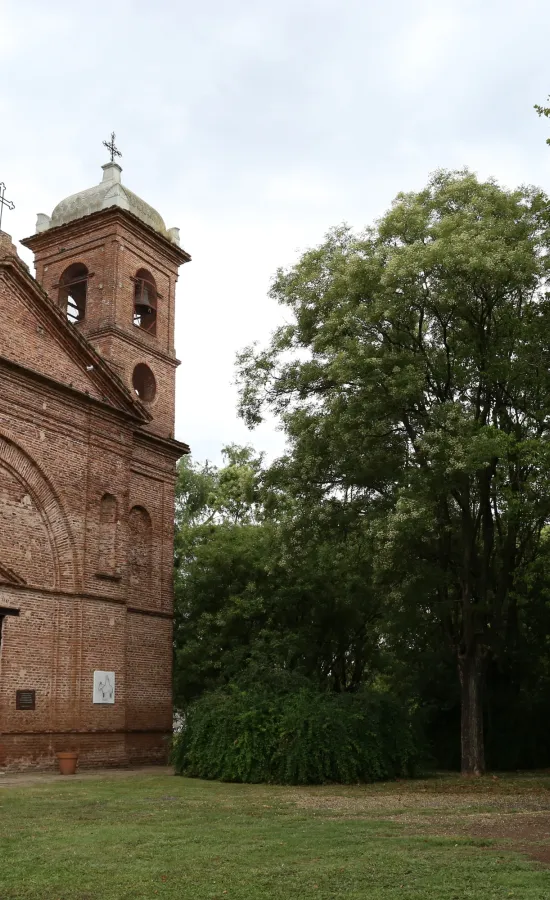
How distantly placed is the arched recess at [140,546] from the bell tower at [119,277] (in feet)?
8.30

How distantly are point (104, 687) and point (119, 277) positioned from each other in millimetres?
11199

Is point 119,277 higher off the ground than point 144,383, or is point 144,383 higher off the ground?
point 119,277

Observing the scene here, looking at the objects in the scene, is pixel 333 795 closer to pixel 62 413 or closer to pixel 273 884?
pixel 273 884

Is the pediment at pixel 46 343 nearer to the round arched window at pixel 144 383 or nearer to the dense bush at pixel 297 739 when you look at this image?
the round arched window at pixel 144 383

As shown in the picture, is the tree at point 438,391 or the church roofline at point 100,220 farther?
the church roofline at point 100,220

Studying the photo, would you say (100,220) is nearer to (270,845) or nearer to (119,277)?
(119,277)

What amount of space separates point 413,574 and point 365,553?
126 centimetres

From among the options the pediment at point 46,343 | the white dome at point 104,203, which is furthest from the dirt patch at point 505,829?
the white dome at point 104,203

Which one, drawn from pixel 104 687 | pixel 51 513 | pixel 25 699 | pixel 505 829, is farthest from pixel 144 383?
pixel 505 829

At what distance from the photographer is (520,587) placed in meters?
21.9

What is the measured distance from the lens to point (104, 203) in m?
25.5

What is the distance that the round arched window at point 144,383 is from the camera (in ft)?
83.3

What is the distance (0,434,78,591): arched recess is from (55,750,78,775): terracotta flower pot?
3.63 m

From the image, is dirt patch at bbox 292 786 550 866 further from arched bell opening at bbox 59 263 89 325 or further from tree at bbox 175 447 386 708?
arched bell opening at bbox 59 263 89 325
